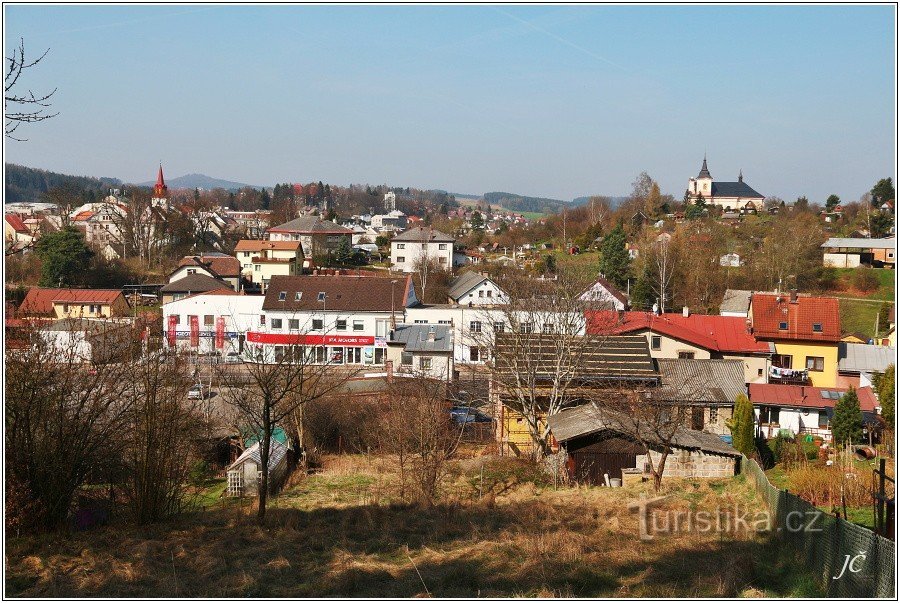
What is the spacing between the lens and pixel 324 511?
37.3 feet

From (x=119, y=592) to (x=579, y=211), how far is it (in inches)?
2533

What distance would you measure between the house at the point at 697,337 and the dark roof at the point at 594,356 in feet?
6.77

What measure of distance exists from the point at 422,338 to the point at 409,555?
1772 centimetres

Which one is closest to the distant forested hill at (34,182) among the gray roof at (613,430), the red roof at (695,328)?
the red roof at (695,328)

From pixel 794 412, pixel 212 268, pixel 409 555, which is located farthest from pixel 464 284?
pixel 409 555

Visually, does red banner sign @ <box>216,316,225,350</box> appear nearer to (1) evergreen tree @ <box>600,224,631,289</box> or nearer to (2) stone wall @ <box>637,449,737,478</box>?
(2) stone wall @ <box>637,449,737,478</box>

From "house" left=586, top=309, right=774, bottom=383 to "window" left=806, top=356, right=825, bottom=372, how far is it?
1320 millimetres

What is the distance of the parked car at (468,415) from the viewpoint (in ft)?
61.7

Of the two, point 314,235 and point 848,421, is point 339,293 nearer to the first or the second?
point 848,421

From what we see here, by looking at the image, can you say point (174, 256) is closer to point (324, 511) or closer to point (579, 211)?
point (579, 211)

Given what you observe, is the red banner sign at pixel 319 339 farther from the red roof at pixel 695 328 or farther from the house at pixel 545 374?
the house at pixel 545 374

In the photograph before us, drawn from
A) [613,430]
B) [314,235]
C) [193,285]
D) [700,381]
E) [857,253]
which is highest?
[314,235]

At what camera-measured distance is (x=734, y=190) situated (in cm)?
8625

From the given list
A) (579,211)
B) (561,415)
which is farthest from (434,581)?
(579,211)
